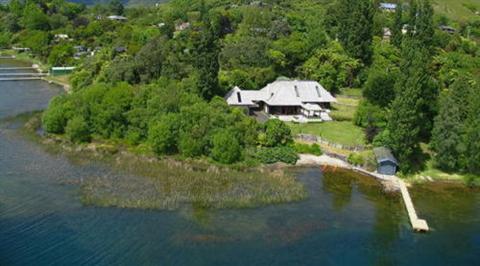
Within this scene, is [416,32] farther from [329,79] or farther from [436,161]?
[436,161]

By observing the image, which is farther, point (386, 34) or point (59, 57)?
point (59, 57)

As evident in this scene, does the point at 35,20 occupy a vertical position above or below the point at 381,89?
above

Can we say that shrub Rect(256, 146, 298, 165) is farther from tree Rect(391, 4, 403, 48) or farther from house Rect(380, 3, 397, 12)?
house Rect(380, 3, 397, 12)

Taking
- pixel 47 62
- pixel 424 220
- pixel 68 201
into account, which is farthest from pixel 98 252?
pixel 47 62

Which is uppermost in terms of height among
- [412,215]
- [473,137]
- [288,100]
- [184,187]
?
[288,100]

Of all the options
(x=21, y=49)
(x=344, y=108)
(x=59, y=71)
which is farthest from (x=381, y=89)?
(x=21, y=49)

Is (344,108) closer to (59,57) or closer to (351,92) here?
(351,92)
